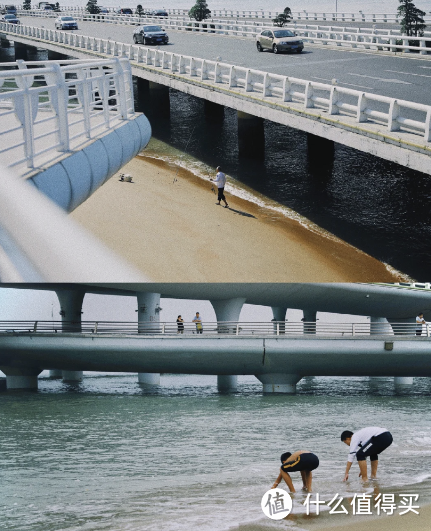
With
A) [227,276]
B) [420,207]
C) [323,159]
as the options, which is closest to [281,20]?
[323,159]

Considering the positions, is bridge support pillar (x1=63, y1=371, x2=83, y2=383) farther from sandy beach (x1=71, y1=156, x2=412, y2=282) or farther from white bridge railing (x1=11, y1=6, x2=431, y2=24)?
white bridge railing (x1=11, y1=6, x2=431, y2=24)

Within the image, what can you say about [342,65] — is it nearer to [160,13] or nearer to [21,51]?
[160,13]

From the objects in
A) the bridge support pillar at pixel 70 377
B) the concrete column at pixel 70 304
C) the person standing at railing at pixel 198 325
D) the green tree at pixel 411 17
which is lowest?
the bridge support pillar at pixel 70 377

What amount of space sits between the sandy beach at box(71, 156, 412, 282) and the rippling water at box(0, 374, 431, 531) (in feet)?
13.3

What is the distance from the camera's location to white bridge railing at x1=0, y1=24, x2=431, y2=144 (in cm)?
1644

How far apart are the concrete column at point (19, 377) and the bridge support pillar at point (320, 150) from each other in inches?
565

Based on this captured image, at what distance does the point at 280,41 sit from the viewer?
3697 centimetres

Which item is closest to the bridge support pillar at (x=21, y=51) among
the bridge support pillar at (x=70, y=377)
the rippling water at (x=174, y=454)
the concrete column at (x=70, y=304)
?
the concrete column at (x=70, y=304)

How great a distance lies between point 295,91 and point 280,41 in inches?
506

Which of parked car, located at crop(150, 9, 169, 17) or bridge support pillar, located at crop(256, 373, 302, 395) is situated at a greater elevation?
parked car, located at crop(150, 9, 169, 17)

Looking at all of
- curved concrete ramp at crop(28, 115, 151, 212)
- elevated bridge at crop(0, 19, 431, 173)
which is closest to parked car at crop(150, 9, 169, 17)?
elevated bridge at crop(0, 19, 431, 173)

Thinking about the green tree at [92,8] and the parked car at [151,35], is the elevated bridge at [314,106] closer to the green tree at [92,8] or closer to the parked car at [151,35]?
the parked car at [151,35]

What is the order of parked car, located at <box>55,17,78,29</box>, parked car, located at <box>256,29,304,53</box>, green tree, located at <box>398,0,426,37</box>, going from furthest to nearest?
parked car, located at <box>55,17,78,29</box>
green tree, located at <box>398,0,426,37</box>
parked car, located at <box>256,29,304,53</box>

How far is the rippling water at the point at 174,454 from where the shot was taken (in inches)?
346
